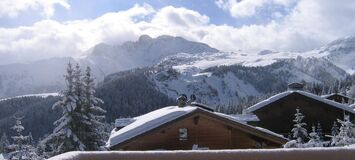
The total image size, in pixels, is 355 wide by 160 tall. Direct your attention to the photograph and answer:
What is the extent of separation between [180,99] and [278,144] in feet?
17.3

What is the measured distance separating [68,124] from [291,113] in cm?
1416

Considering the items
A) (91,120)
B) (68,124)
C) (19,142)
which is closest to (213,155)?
(19,142)

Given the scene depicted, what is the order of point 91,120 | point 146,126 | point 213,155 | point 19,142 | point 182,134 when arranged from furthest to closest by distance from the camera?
point 91,120, point 19,142, point 182,134, point 146,126, point 213,155

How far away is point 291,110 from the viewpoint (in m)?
34.3

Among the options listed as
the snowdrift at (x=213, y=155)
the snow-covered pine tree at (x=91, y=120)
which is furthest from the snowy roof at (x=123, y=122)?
the snowdrift at (x=213, y=155)

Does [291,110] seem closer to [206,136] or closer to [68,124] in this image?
[206,136]

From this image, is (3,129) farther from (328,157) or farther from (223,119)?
(328,157)

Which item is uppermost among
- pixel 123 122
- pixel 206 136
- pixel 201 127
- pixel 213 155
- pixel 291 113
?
pixel 213 155

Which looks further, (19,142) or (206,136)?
(19,142)

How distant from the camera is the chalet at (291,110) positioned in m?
33.6

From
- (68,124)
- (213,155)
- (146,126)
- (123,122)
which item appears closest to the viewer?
(213,155)

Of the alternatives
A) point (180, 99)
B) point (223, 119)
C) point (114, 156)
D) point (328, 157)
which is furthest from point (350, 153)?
point (180, 99)

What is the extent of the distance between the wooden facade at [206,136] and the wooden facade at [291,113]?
11.4 metres

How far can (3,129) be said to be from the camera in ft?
617
